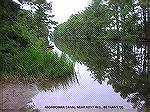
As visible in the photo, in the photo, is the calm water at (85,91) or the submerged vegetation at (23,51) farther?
the submerged vegetation at (23,51)

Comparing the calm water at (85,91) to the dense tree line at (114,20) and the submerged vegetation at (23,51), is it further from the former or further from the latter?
the dense tree line at (114,20)

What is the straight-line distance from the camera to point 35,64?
5.08 m

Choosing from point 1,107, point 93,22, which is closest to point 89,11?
point 93,22

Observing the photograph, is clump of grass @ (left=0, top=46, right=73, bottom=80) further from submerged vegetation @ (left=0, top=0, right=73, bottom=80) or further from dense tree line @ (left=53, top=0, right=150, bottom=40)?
dense tree line @ (left=53, top=0, right=150, bottom=40)

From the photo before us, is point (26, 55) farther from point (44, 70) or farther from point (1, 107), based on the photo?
point (1, 107)

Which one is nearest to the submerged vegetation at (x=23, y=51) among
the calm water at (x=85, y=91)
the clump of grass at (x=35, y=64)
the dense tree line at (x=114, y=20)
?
the clump of grass at (x=35, y=64)

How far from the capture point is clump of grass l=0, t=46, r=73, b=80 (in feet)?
15.8

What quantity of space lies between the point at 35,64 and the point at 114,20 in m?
8.49

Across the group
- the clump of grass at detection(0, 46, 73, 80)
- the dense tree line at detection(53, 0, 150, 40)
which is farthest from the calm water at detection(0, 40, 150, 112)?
the dense tree line at detection(53, 0, 150, 40)

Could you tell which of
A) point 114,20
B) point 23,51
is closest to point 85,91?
point 23,51

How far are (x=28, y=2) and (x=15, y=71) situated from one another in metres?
1.68

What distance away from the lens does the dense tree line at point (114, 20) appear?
12.2 meters

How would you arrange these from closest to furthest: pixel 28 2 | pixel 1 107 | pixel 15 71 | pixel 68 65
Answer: pixel 1 107 < pixel 15 71 < pixel 68 65 < pixel 28 2

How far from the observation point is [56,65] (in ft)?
17.4
